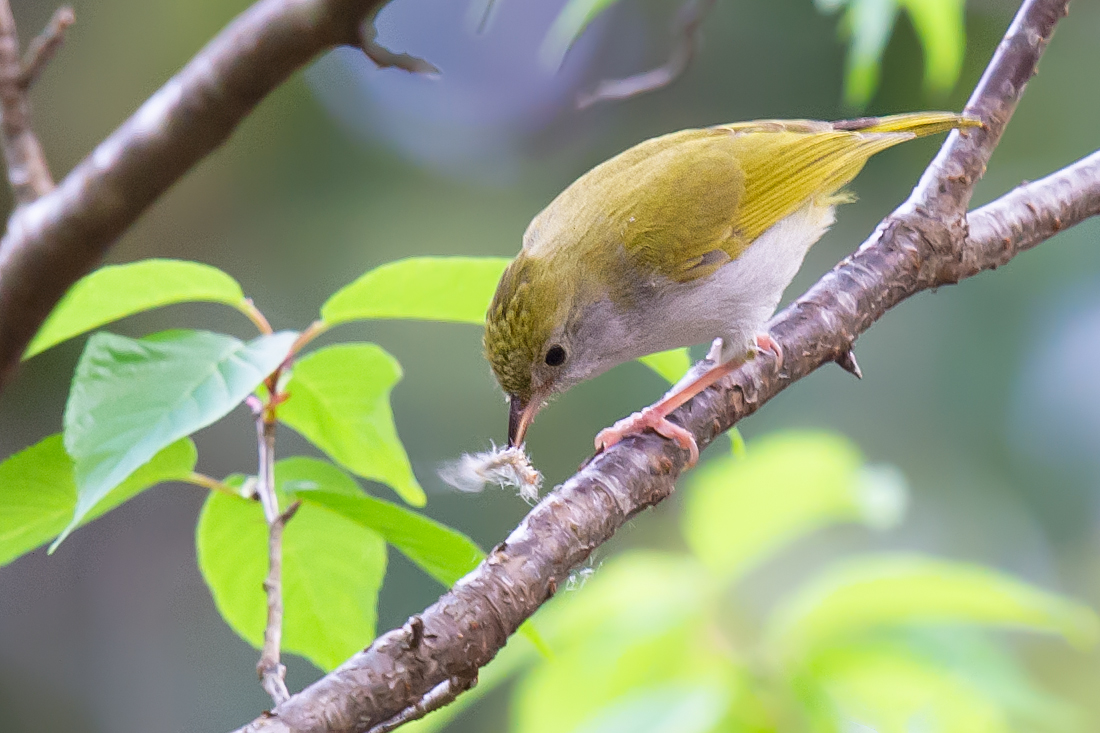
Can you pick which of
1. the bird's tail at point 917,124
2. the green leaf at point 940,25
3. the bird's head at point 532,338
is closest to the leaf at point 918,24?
the green leaf at point 940,25

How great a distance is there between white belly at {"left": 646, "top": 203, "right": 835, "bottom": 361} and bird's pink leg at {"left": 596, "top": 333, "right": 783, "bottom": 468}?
0.47 ft

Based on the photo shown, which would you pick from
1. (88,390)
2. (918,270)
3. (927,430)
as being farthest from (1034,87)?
(88,390)

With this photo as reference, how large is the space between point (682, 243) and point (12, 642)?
19.9 ft

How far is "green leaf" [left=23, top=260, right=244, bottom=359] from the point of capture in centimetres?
134

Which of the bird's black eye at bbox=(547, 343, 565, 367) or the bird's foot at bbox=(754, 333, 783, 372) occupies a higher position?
the bird's black eye at bbox=(547, 343, 565, 367)

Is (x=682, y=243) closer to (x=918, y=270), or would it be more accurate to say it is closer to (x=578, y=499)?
(x=918, y=270)

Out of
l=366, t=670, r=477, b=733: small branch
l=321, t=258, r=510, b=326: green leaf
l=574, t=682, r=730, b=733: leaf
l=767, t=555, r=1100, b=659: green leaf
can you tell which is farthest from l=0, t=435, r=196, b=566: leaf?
l=767, t=555, r=1100, b=659: green leaf

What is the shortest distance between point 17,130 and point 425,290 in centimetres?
64

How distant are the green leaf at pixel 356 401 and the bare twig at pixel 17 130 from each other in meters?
0.45

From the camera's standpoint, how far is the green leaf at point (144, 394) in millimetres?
1093

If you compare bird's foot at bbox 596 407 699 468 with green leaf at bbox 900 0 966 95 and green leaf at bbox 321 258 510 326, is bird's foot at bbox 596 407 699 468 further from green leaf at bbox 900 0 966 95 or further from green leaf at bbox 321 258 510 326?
green leaf at bbox 900 0 966 95

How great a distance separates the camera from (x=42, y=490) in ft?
4.07

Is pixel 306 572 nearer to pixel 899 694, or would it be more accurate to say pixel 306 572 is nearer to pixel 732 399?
pixel 732 399

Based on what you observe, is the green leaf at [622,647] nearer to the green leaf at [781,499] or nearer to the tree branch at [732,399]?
the green leaf at [781,499]
